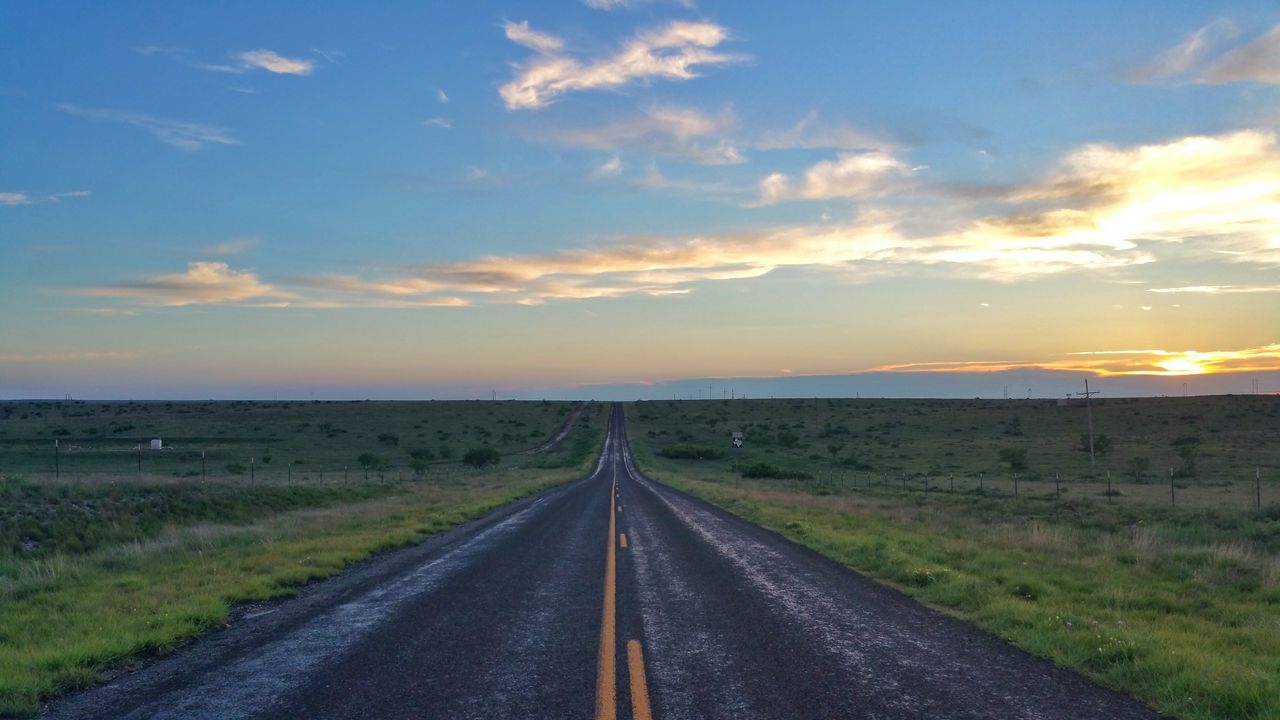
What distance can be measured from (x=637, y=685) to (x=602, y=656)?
109 centimetres

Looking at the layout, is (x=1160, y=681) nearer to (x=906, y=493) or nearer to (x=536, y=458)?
(x=906, y=493)

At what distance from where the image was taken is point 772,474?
57031mm

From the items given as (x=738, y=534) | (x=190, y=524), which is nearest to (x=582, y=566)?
(x=738, y=534)

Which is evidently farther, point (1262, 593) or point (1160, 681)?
point (1262, 593)

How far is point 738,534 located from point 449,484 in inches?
1188

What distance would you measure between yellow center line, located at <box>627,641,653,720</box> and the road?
28mm

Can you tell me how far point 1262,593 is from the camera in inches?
464

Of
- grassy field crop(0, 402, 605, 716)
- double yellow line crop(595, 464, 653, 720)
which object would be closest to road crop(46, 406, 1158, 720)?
double yellow line crop(595, 464, 653, 720)

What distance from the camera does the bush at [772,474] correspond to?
55303mm

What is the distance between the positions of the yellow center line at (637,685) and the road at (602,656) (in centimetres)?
3

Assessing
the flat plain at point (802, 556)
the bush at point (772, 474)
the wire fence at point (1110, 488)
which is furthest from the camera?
the bush at point (772, 474)

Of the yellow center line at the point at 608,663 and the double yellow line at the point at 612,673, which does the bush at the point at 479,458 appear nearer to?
the yellow center line at the point at 608,663

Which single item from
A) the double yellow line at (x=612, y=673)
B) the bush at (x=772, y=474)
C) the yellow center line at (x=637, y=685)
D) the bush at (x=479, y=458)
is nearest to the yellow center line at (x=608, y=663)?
the double yellow line at (x=612, y=673)

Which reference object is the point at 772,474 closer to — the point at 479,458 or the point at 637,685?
the point at 479,458
